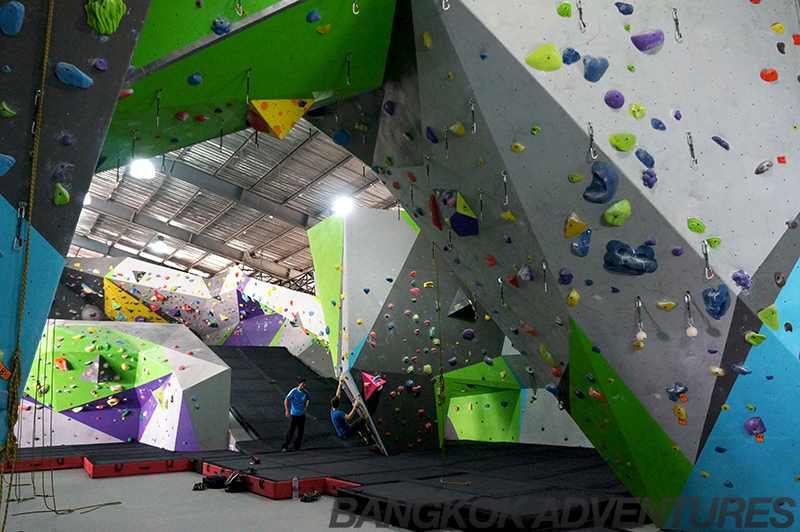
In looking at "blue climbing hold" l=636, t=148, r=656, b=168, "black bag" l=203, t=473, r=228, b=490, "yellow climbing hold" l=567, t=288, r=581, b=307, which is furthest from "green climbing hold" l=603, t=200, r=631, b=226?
"black bag" l=203, t=473, r=228, b=490

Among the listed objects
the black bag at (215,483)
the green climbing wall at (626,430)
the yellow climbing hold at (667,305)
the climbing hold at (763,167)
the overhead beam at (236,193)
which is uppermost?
the overhead beam at (236,193)

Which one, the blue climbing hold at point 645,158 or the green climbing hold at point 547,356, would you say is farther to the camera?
the green climbing hold at point 547,356

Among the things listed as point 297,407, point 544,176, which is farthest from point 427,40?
point 297,407

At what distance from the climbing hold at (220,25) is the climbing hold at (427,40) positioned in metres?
1.25

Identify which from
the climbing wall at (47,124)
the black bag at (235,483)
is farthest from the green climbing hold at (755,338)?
the black bag at (235,483)

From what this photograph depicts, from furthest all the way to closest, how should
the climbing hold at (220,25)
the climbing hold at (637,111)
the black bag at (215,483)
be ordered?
1. the black bag at (215,483)
2. the climbing hold at (637,111)
3. the climbing hold at (220,25)

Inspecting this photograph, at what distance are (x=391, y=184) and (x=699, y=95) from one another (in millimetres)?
2454

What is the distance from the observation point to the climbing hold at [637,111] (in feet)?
11.1

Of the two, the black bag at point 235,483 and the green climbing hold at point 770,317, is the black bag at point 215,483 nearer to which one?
the black bag at point 235,483

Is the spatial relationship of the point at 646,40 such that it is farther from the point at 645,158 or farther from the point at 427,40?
the point at 427,40

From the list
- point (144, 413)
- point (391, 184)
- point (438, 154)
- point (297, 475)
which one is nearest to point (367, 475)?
point (297, 475)

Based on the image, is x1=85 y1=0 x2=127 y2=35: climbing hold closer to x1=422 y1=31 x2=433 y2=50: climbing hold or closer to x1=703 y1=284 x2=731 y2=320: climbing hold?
x1=422 y1=31 x2=433 y2=50: climbing hold

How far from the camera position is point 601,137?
3.34 m

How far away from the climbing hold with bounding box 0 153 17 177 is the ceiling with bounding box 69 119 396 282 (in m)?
9.61
